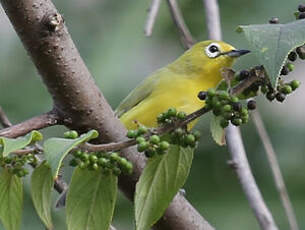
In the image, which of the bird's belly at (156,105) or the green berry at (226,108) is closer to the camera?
the green berry at (226,108)

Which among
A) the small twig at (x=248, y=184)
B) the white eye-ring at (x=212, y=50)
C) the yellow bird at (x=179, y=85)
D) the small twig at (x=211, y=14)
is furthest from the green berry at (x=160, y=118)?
the white eye-ring at (x=212, y=50)

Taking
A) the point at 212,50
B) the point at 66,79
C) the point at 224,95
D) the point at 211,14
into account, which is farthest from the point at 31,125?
the point at 212,50

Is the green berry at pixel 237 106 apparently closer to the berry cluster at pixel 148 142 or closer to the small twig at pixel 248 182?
the berry cluster at pixel 148 142

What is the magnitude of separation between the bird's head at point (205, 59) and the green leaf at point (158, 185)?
160 cm

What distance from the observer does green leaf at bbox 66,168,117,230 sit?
1434mm

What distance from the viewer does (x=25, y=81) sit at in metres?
4.00

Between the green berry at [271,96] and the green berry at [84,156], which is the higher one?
the green berry at [84,156]

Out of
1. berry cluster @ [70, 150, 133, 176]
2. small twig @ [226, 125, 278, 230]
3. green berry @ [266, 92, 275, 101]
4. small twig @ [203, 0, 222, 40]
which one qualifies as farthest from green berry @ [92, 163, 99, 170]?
small twig @ [203, 0, 222, 40]

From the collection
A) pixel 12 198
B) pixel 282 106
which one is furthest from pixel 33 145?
pixel 282 106

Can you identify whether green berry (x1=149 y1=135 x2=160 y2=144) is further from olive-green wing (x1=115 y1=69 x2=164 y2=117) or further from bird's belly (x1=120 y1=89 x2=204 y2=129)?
olive-green wing (x1=115 y1=69 x2=164 y2=117)

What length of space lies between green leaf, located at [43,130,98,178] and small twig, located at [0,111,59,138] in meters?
0.25

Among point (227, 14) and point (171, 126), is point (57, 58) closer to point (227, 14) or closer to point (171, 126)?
point (171, 126)

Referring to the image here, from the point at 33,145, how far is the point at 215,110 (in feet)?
1.13

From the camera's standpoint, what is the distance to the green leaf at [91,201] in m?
1.43
